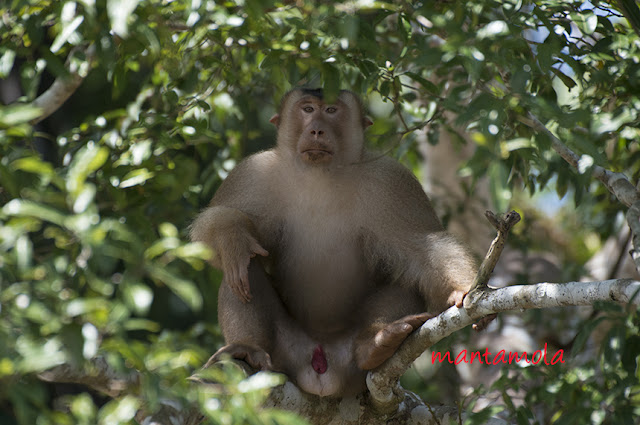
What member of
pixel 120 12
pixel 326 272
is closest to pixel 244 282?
pixel 326 272

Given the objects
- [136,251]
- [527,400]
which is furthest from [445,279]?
[136,251]

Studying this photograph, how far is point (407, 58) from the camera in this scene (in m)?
4.33

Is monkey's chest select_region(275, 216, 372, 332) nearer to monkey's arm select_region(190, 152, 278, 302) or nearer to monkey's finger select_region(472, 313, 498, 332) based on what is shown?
monkey's arm select_region(190, 152, 278, 302)

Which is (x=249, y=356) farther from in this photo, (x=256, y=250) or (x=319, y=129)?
(x=319, y=129)

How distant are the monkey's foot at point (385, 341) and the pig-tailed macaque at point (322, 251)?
0.6 inches

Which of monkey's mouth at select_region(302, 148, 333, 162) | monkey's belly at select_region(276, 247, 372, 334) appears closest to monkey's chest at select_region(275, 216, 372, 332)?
monkey's belly at select_region(276, 247, 372, 334)

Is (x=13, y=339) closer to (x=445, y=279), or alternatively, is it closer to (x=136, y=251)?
(x=136, y=251)

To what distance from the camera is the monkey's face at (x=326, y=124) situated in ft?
17.6

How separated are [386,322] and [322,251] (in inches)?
31.2

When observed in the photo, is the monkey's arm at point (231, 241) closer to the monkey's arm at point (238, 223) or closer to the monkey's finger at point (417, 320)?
the monkey's arm at point (238, 223)

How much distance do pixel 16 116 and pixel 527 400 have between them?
12.1 ft

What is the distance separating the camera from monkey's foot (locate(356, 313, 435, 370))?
442 centimetres

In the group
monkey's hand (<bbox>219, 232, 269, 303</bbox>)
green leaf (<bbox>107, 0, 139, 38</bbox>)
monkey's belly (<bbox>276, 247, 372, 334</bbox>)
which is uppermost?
green leaf (<bbox>107, 0, 139, 38</bbox>)

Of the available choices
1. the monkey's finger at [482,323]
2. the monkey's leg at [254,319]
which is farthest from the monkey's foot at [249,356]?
the monkey's finger at [482,323]
